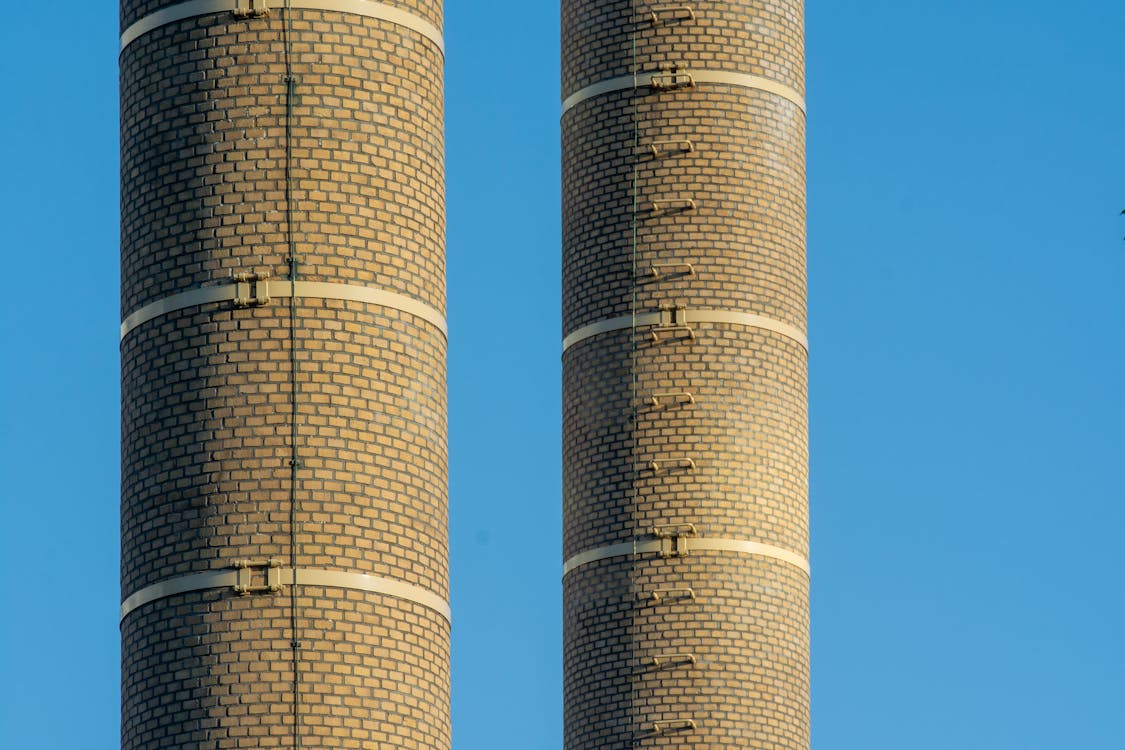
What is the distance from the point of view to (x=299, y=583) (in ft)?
96.5

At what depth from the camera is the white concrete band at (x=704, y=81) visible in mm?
41406

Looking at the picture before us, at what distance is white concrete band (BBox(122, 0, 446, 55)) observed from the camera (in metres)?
31.0

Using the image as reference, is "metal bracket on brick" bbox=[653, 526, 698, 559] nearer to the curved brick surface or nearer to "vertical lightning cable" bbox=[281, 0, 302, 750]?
the curved brick surface

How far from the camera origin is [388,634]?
29.9 meters

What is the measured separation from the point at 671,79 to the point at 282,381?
42.1ft

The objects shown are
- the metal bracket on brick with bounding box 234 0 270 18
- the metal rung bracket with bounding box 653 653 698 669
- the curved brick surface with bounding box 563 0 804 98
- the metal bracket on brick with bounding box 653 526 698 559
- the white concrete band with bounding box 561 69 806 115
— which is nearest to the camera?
the metal bracket on brick with bounding box 234 0 270 18

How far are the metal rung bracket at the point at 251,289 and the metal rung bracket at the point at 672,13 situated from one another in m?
12.8

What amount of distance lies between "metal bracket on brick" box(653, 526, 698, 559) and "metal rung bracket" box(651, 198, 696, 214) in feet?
14.1

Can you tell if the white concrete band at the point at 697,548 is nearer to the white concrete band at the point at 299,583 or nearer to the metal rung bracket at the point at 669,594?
the metal rung bracket at the point at 669,594

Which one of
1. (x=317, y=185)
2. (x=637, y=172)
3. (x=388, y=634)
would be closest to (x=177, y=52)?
(x=317, y=185)

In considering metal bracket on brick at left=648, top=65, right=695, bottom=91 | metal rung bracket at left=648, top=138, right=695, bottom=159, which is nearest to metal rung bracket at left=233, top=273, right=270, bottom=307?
metal rung bracket at left=648, top=138, right=695, bottom=159

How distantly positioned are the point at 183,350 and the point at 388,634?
3493 millimetres

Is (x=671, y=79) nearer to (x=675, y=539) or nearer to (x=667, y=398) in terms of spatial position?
(x=667, y=398)

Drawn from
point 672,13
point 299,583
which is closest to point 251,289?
point 299,583
